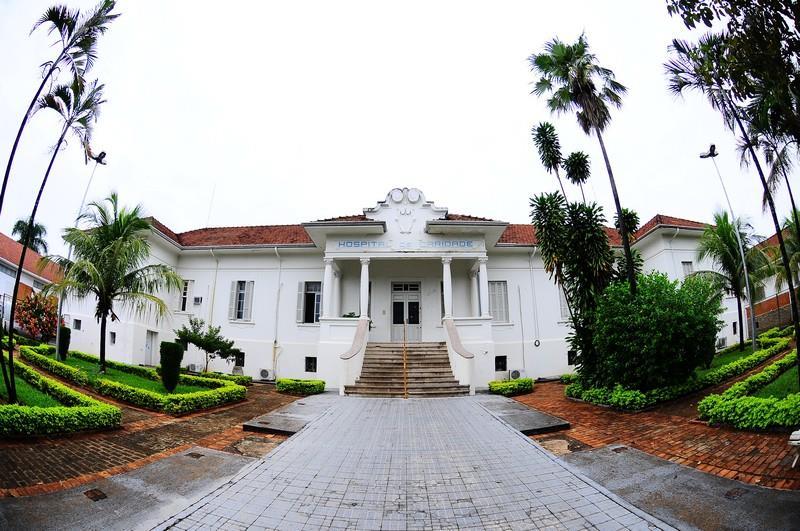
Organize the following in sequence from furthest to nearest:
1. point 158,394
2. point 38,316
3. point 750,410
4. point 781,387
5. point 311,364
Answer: point 311,364
point 38,316
point 158,394
point 781,387
point 750,410

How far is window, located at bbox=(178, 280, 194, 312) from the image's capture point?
18.6m

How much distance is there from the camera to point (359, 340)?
46.7 feet

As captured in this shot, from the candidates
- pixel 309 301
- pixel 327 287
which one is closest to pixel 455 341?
pixel 327 287

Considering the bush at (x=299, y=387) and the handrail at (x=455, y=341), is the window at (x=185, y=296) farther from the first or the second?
the handrail at (x=455, y=341)

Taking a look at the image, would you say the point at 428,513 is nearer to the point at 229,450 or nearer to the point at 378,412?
the point at 229,450

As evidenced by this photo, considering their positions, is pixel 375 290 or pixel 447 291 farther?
pixel 375 290

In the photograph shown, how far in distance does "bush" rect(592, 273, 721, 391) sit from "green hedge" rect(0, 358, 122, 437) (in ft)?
38.3

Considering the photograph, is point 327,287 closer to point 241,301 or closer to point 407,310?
point 407,310

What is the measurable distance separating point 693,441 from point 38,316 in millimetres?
22900

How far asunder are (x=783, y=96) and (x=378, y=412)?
9.67 m

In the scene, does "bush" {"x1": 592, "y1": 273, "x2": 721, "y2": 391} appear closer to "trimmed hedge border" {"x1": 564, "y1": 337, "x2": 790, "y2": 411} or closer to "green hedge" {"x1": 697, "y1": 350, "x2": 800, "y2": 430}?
"trimmed hedge border" {"x1": 564, "y1": 337, "x2": 790, "y2": 411}

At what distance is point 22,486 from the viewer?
4523 millimetres

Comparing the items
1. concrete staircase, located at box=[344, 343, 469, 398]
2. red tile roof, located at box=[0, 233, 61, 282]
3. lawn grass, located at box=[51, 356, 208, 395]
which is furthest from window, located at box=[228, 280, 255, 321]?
red tile roof, located at box=[0, 233, 61, 282]

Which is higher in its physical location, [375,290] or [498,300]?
[375,290]
